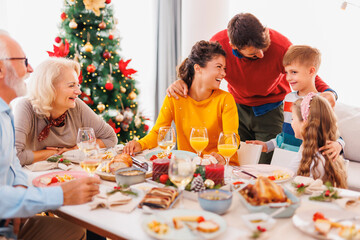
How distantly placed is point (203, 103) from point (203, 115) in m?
0.09

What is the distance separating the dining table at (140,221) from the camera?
1.05 m

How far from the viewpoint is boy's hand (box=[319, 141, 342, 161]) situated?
1.72 m

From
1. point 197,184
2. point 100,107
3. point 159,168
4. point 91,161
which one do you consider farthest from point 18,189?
point 100,107

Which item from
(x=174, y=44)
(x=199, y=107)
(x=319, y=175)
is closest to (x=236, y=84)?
(x=199, y=107)

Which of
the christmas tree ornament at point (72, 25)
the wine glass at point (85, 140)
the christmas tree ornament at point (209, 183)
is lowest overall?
the christmas tree ornament at point (209, 183)

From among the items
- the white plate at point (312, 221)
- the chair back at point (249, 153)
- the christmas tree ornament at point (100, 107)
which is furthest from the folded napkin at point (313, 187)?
the christmas tree ornament at point (100, 107)

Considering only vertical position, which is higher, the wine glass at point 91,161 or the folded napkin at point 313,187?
the wine glass at point 91,161

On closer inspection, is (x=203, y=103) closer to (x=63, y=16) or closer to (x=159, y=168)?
(x=159, y=168)

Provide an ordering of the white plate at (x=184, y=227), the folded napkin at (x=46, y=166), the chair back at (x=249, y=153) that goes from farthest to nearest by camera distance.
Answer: the chair back at (x=249, y=153) < the folded napkin at (x=46, y=166) < the white plate at (x=184, y=227)

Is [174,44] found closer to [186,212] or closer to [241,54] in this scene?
[241,54]

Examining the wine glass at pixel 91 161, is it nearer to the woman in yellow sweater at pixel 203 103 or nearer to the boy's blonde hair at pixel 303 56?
the woman in yellow sweater at pixel 203 103

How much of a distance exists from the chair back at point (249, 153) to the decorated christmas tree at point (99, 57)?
2.06 m

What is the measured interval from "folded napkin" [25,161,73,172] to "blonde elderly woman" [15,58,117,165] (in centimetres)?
21

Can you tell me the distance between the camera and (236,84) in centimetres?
290
